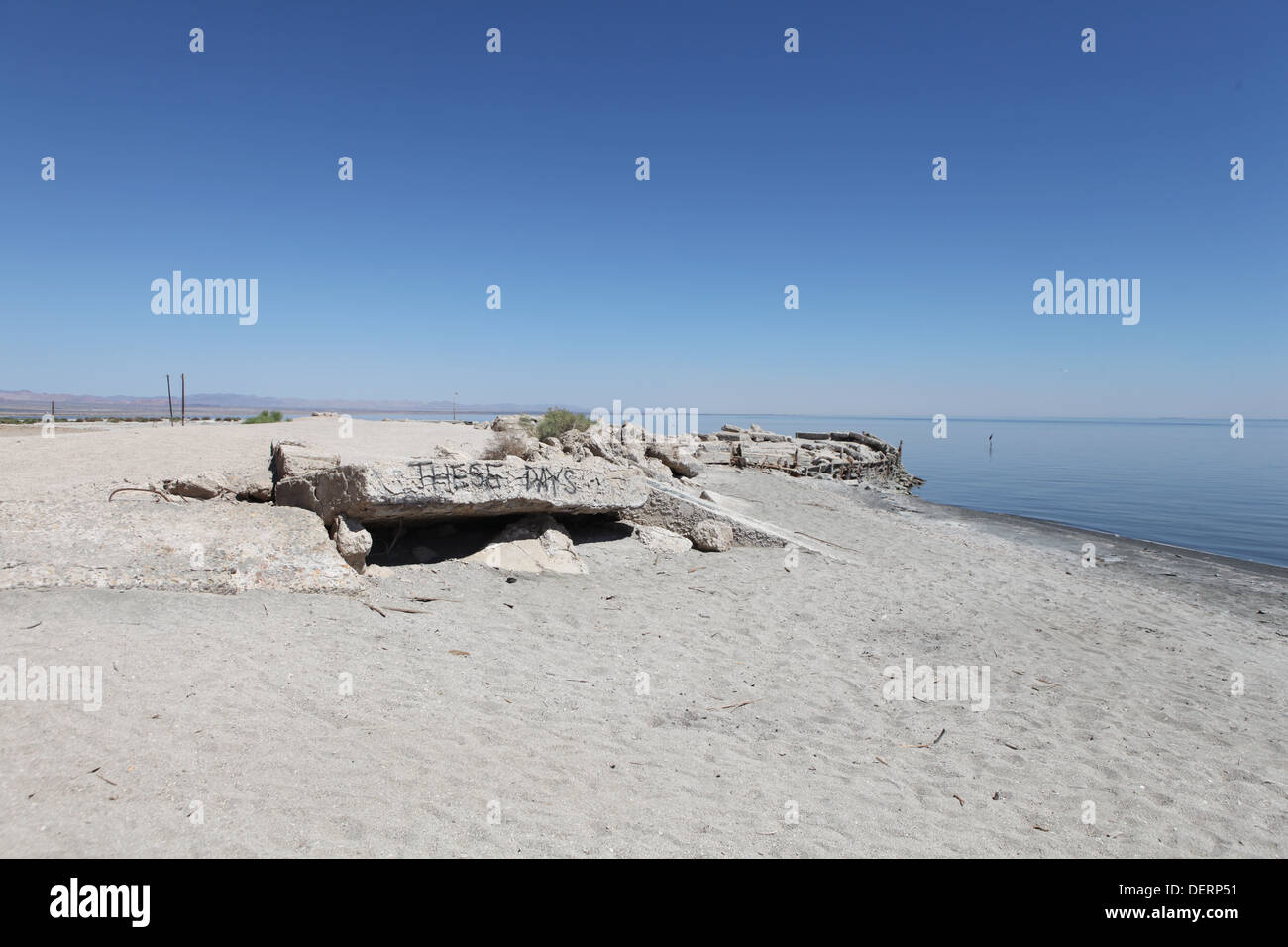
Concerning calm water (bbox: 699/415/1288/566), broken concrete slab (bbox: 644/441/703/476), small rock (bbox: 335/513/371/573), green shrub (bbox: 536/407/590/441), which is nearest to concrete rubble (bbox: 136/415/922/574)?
small rock (bbox: 335/513/371/573)

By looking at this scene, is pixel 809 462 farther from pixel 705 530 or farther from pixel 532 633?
pixel 532 633

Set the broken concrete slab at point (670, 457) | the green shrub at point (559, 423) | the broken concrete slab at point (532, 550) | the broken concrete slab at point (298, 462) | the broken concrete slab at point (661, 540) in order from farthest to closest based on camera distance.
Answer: the green shrub at point (559, 423) → the broken concrete slab at point (670, 457) → the broken concrete slab at point (661, 540) → the broken concrete slab at point (532, 550) → the broken concrete slab at point (298, 462)

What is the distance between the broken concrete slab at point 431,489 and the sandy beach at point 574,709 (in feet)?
1.52

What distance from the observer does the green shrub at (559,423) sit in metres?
19.9

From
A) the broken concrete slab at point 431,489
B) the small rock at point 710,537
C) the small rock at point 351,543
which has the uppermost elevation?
the broken concrete slab at point 431,489

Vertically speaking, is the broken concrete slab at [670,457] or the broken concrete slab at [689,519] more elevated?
the broken concrete slab at [670,457]

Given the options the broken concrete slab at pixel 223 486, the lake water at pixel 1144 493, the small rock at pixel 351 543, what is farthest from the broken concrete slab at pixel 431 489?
the lake water at pixel 1144 493

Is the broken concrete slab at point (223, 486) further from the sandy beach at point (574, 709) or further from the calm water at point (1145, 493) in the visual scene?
the calm water at point (1145, 493)

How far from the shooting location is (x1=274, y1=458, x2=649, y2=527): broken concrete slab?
22.7 ft

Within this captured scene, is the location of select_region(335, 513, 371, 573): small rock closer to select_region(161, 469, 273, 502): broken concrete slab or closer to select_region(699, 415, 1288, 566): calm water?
select_region(161, 469, 273, 502): broken concrete slab

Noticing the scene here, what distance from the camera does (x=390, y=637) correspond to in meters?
5.52
